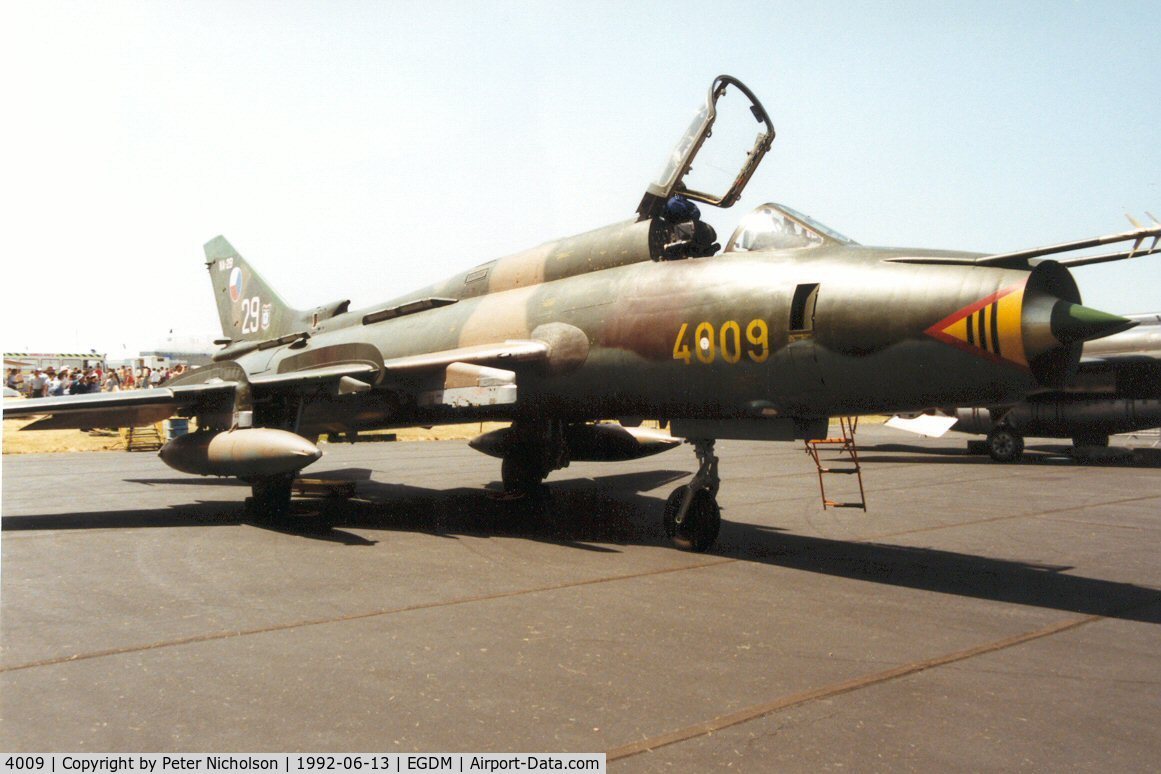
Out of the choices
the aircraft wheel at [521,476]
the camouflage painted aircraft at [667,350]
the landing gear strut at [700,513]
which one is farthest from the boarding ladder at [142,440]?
the landing gear strut at [700,513]

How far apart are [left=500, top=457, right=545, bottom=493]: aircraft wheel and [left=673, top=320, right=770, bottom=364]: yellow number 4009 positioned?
15.6 feet

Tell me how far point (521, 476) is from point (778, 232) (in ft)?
19.3

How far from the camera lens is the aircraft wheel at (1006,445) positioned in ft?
63.9

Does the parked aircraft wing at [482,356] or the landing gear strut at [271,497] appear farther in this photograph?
the landing gear strut at [271,497]

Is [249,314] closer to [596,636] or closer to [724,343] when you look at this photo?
[724,343]

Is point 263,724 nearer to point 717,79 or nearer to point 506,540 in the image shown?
point 506,540

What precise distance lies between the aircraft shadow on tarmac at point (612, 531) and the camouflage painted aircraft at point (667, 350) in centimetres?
68

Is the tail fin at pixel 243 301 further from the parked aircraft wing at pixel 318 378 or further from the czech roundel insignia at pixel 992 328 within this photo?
the czech roundel insignia at pixel 992 328

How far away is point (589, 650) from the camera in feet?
15.8

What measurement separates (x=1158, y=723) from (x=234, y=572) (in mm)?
6497

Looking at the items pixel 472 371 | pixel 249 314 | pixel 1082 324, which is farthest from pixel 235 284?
pixel 1082 324

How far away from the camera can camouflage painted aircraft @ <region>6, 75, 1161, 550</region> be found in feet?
19.4

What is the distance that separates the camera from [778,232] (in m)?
7.38

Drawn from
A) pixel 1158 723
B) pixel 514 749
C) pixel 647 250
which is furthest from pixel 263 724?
pixel 647 250
